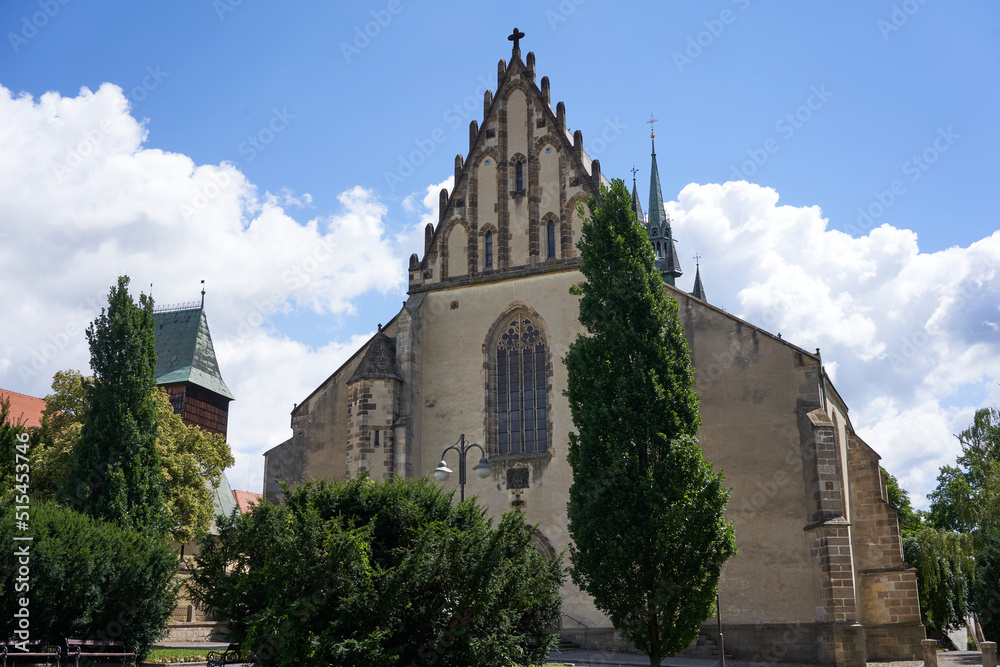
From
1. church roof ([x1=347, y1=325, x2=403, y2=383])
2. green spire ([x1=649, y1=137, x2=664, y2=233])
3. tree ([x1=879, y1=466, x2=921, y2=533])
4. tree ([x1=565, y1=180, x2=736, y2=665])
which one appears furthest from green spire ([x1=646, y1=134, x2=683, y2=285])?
tree ([x1=565, y1=180, x2=736, y2=665])

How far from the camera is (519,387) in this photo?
89.4 ft

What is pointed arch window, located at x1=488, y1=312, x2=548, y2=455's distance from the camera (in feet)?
87.8

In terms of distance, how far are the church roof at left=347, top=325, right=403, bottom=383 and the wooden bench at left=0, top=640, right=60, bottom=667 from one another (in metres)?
12.1

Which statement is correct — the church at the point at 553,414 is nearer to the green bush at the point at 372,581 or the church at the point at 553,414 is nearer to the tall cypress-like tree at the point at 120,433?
the tall cypress-like tree at the point at 120,433

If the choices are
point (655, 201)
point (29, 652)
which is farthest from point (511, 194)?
point (655, 201)

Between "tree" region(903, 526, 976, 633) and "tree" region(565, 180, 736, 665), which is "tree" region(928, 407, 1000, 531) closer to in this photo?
"tree" region(903, 526, 976, 633)

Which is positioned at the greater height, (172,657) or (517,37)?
(517,37)

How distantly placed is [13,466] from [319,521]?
892cm

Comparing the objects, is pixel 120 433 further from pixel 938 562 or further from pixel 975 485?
pixel 975 485

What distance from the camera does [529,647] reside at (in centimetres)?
1476

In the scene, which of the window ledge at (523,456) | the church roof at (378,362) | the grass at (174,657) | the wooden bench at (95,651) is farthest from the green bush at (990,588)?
the wooden bench at (95,651)

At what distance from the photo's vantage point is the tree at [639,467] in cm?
1781

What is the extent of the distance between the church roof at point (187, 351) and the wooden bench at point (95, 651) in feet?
115

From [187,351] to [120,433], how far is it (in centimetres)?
3361
